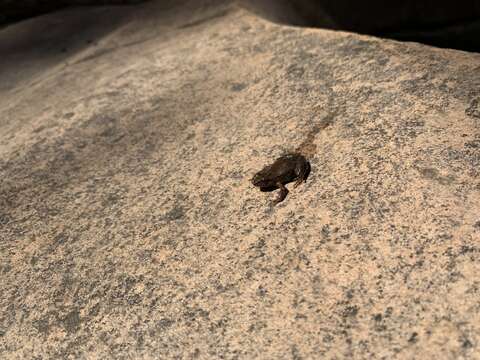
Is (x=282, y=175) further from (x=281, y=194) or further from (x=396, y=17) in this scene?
(x=396, y=17)

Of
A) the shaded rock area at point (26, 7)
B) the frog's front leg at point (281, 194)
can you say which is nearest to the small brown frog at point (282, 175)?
the frog's front leg at point (281, 194)

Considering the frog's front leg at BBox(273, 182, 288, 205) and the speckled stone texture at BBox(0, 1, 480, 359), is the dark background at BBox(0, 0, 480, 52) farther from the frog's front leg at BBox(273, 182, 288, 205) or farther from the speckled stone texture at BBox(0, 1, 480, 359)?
the frog's front leg at BBox(273, 182, 288, 205)

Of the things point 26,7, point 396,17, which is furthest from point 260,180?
point 26,7

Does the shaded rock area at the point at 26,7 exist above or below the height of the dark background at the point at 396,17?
above

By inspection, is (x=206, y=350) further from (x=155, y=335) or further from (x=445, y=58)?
(x=445, y=58)

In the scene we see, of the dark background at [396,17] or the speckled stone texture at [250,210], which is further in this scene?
the dark background at [396,17]

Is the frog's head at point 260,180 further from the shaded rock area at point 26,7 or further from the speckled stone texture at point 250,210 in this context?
the shaded rock area at point 26,7

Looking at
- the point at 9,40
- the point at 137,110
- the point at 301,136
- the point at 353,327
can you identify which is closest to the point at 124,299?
the point at 353,327
